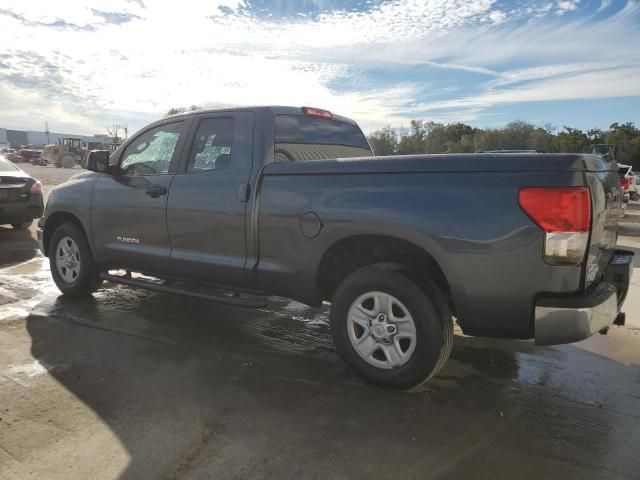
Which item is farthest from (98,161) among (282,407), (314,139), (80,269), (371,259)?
(282,407)

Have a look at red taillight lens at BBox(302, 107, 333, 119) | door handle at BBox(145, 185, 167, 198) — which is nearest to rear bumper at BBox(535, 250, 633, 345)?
red taillight lens at BBox(302, 107, 333, 119)

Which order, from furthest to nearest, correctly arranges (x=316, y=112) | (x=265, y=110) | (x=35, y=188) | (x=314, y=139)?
(x=35, y=188) < (x=316, y=112) < (x=314, y=139) < (x=265, y=110)

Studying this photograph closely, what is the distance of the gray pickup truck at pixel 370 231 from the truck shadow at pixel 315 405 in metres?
0.39

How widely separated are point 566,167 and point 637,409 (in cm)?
170

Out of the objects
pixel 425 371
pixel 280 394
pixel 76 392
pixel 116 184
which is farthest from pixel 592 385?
pixel 116 184

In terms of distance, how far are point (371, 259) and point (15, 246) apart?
289 inches

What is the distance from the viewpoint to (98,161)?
4840 millimetres

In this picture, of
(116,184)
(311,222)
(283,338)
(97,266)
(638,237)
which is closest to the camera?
(311,222)

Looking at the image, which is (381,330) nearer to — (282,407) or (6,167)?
(282,407)

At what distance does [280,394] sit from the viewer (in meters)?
3.28

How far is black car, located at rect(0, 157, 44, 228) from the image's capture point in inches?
335

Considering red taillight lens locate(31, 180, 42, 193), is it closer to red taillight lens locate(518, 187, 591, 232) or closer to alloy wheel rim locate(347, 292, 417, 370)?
alloy wheel rim locate(347, 292, 417, 370)

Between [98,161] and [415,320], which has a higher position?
[98,161]

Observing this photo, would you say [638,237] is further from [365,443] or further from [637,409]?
[365,443]
